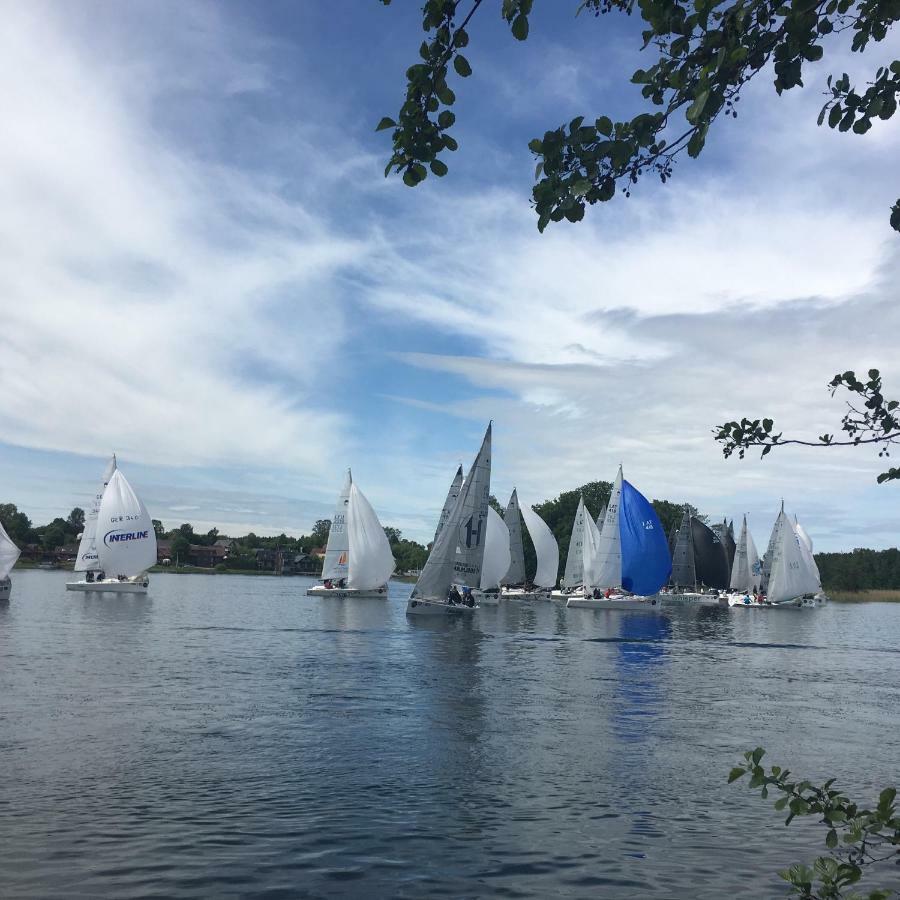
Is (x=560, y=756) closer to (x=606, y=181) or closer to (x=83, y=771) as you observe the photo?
(x=83, y=771)

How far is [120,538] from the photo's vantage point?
8938 cm

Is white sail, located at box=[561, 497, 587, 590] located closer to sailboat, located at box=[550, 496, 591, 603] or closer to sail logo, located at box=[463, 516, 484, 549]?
sailboat, located at box=[550, 496, 591, 603]

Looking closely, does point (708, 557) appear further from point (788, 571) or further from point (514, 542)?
point (514, 542)

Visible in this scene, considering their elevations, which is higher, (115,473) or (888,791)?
(115,473)

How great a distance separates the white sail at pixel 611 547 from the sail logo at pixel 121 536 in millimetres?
47770

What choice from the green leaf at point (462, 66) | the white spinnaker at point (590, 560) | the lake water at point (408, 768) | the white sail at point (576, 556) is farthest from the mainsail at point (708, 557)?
the green leaf at point (462, 66)

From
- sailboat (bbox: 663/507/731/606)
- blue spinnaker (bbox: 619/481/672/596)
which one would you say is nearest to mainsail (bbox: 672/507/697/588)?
sailboat (bbox: 663/507/731/606)

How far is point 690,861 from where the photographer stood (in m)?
12.9

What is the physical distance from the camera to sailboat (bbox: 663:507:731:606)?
130m

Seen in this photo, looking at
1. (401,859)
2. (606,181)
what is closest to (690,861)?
(401,859)

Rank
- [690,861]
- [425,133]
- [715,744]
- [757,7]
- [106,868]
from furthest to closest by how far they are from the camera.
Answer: [715,744]
[690,861]
[106,868]
[425,133]
[757,7]

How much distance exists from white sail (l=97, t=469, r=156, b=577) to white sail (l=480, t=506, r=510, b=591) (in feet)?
118

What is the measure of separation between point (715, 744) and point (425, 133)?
1976 cm

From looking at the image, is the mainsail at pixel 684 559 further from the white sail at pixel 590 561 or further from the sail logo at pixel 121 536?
the sail logo at pixel 121 536
